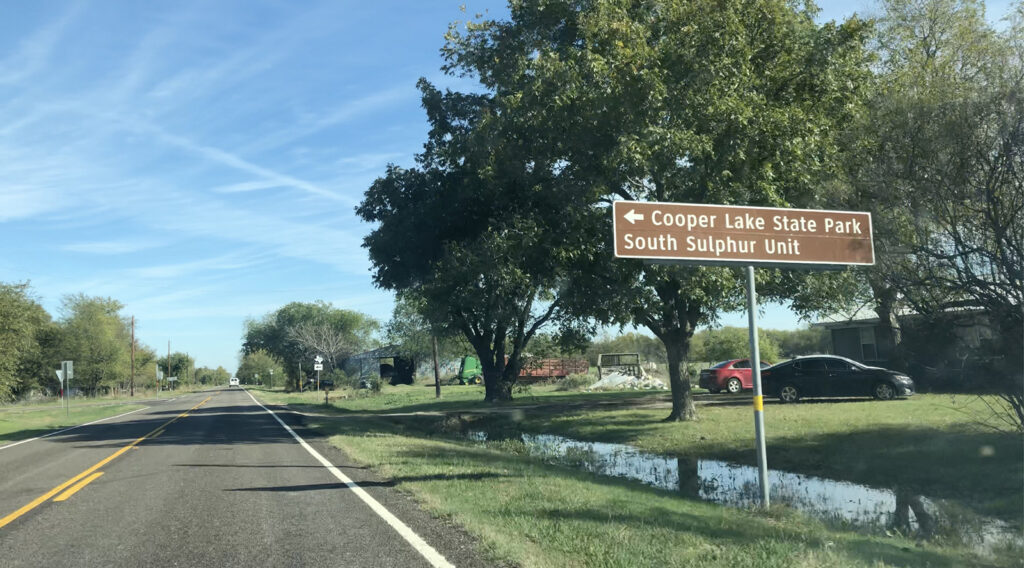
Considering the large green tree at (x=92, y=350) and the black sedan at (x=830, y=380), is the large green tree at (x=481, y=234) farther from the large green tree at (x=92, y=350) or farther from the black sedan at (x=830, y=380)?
the large green tree at (x=92, y=350)

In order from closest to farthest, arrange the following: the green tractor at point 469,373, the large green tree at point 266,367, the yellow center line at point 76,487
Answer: the yellow center line at point 76,487, the green tractor at point 469,373, the large green tree at point 266,367

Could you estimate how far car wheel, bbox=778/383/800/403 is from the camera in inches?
931

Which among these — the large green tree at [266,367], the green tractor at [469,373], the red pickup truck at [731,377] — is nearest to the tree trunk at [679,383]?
the red pickup truck at [731,377]

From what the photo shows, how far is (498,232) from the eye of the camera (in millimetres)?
20297

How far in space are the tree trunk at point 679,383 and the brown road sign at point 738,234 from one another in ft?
35.9

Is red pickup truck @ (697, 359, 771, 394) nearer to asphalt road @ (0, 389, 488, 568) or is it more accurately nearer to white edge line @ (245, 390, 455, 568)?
asphalt road @ (0, 389, 488, 568)

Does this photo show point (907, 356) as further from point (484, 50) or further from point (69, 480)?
point (69, 480)

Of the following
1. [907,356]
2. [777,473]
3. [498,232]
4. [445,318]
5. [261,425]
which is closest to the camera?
[777,473]

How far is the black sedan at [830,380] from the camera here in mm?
22538

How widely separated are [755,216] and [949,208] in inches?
234

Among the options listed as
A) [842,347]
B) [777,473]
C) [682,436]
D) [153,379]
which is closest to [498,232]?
[682,436]

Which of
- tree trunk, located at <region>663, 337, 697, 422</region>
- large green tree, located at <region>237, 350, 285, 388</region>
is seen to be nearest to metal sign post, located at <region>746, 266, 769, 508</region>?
tree trunk, located at <region>663, 337, 697, 422</region>

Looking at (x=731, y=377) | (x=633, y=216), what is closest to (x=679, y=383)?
(x=731, y=377)

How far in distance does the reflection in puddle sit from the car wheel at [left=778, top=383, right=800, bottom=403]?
8.47m
